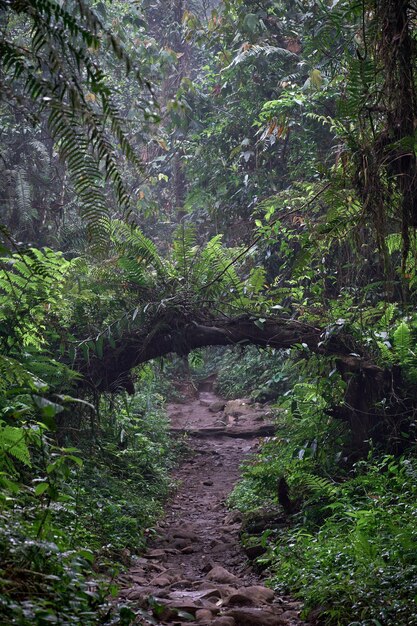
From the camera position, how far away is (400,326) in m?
6.02

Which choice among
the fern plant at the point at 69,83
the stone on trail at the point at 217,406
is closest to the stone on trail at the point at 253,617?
the fern plant at the point at 69,83

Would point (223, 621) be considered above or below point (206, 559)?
below

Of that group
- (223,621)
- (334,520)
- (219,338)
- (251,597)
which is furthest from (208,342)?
(223,621)

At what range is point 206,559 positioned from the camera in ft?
19.5

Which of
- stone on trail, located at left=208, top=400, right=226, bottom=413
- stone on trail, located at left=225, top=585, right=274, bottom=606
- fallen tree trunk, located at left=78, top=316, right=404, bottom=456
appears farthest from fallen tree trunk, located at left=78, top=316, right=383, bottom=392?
stone on trail, located at left=208, top=400, right=226, bottom=413

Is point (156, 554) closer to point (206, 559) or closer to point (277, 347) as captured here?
point (206, 559)

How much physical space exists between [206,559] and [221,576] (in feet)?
2.51

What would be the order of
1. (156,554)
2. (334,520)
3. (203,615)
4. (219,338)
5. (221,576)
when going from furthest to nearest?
(219,338), (156,554), (334,520), (221,576), (203,615)

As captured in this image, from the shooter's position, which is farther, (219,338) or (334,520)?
(219,338)

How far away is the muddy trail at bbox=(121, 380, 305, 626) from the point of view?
155 inches

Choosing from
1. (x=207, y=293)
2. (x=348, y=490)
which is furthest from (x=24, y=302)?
(x=348, y=490)

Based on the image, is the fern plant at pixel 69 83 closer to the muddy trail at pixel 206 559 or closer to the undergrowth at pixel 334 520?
the muddy trail at pixel 206 559

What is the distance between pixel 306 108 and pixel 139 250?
4.72 meters

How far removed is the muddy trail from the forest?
0.03m
